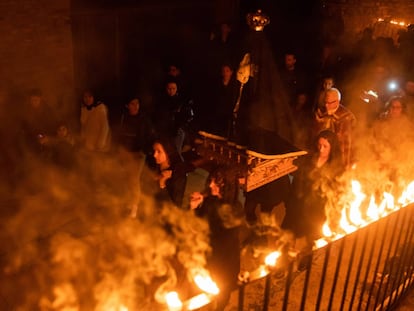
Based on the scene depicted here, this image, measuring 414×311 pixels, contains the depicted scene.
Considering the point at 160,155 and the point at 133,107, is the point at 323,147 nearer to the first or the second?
the point at 160,155

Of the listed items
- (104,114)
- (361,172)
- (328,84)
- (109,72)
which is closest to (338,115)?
(361,172)

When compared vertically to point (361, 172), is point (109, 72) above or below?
above

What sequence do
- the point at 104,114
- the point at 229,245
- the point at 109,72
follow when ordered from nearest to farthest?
the point at 229,245
the point at 104,114
the point at 109,72

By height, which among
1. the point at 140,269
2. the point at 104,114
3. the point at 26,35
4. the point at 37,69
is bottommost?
the point at 140,269

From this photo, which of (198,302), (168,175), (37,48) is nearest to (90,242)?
(168,175)

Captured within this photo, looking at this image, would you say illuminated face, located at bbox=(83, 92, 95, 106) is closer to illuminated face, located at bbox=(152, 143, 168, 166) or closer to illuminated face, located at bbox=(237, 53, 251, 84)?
illuminated face, located at bbox=(152, 143, 168, 166)

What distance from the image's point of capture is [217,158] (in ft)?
16.4

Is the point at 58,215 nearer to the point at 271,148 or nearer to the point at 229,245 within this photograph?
the point at 229,245

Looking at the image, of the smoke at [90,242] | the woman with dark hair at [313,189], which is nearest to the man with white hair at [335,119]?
the woman with dark hair at [313,189]

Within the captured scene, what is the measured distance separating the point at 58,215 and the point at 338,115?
15.0 ft

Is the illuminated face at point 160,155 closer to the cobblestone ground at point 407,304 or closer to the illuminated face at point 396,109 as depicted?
the cobblestone ground at point 407,304

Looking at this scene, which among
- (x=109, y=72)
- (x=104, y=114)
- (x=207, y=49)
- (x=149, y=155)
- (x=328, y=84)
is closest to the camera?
(x=149, y=155)

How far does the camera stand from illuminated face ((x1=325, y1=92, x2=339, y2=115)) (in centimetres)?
730

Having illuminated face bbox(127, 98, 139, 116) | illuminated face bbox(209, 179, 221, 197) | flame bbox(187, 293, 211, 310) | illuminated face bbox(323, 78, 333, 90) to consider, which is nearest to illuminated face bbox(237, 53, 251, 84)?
illuminated face bbox(209, 179, 221, 197)
